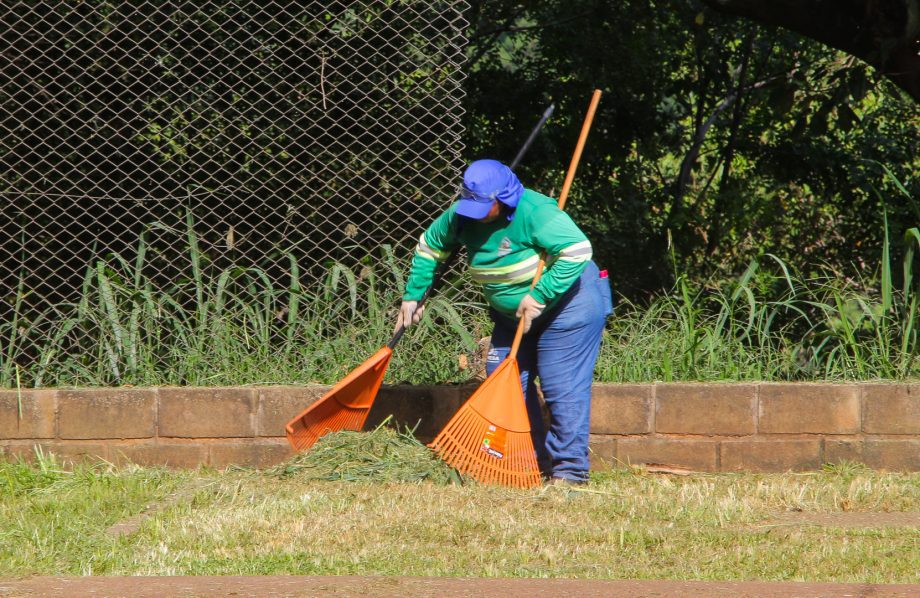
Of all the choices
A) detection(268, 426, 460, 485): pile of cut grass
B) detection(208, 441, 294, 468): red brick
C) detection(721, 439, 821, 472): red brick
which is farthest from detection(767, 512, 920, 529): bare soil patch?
detection(208, 441, 294, 468): red brick

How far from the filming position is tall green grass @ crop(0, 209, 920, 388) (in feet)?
19.6

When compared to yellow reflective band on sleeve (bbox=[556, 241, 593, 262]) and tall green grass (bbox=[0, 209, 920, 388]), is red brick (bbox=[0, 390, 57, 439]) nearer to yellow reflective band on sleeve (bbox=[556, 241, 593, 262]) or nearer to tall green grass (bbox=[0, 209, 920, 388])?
tall green grass (bbox=[0, 209, 920, 388])

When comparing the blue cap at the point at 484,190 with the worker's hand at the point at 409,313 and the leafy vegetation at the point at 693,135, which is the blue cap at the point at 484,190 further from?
the leafy vegetation at the point at 693,135

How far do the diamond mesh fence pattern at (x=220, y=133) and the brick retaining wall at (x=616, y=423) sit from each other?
1069mm

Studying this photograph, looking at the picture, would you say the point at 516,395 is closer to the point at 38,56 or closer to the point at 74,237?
the point at 74,237

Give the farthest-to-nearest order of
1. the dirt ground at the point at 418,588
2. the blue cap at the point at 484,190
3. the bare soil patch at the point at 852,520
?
the blue cap at the point at 484,190 < the bare soil patch at the point at 852,520 < the dirt ground at the point at 418,588

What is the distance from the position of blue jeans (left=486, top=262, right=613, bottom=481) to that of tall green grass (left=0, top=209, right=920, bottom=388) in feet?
2.44

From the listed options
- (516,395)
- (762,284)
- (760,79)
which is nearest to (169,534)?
(516,395)

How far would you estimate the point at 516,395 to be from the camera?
A: 508cm

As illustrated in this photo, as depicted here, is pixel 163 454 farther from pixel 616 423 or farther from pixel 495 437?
pixel 616 423

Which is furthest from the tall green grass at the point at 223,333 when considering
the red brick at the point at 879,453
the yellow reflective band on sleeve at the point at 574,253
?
the red brick at the point at 879,453

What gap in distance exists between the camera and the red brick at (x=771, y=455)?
5.60 m

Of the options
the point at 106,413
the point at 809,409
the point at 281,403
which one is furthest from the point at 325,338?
the point at 809,409

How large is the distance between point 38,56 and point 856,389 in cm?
497
